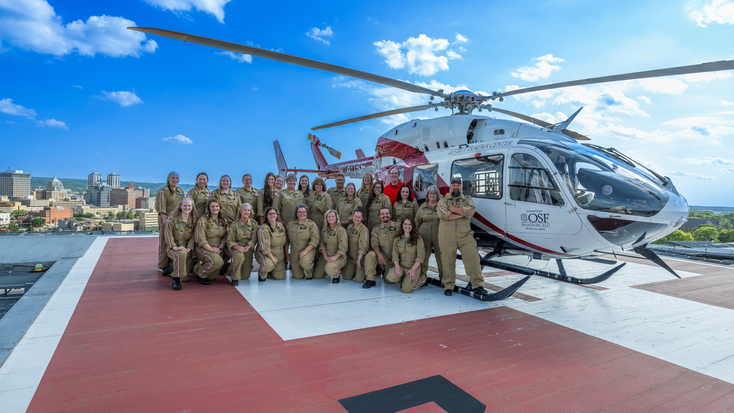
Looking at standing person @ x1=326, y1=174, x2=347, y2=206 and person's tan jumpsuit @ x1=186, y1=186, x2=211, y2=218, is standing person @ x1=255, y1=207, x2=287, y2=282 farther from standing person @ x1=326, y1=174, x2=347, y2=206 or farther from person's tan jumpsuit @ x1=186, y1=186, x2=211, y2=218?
standing person @ x1=326, y1=174, x2=347, y2=206

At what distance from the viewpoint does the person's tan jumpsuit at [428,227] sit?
5.58 meters

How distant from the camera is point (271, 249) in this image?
5.90 meters

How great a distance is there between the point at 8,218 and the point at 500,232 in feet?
321

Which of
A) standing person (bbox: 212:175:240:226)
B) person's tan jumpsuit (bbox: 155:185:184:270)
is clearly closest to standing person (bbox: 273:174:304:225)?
standing person (bbox: 212:175:240:226)

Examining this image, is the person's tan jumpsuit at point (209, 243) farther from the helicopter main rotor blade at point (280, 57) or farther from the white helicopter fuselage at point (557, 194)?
the white helicopter fuselage at point (557, 194)

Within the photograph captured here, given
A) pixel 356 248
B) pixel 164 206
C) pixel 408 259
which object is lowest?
pixel 408 259

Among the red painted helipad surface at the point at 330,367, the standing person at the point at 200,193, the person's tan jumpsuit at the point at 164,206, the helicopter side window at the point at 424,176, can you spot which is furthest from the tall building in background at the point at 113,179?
the red painted helipad surface at the point at 330,367

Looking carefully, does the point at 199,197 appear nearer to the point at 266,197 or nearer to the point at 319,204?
the point at 266,197

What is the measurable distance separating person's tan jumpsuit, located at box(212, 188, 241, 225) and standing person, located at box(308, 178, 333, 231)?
4.30 ft

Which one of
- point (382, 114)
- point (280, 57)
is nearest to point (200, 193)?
point (280, 57)

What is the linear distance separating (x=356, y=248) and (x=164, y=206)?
329 cm

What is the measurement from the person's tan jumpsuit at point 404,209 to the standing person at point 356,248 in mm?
649

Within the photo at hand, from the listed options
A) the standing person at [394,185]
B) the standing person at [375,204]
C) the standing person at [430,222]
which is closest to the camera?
the standing person at [430,222]

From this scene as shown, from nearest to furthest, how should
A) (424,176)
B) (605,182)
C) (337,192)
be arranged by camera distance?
(605,182), (424,176), (337,192)
